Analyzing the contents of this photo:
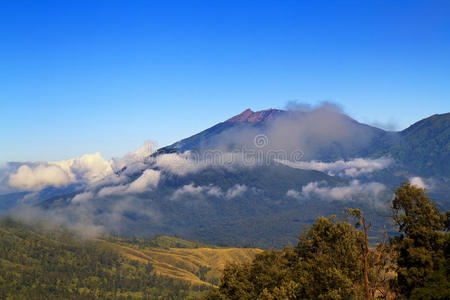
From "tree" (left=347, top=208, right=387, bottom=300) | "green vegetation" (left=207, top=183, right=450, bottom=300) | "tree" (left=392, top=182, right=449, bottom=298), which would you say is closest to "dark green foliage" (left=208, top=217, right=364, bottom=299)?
"green vegetation" (left=207, top=183, right=450, bottom=300)

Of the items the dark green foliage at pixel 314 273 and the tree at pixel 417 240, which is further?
the tree at pixel 417 240

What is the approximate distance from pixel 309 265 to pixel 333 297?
13738 millimetres

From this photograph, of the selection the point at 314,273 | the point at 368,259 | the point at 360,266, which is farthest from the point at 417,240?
the point at 314,273

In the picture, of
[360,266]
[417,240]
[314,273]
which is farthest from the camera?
[417,240]

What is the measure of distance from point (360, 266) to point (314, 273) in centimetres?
849

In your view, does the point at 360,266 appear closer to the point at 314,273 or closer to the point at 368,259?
the point at 368,259

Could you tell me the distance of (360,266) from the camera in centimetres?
6512

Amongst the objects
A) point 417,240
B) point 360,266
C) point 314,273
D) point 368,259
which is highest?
point 417,240

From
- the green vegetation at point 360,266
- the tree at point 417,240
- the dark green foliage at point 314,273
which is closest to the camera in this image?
the dark green foliage at point 314,273

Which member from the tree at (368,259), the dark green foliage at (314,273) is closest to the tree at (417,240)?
the tree at (368,259)

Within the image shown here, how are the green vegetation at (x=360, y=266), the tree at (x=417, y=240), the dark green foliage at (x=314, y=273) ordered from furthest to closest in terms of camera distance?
the tree at (x=417, y=240), the green vegetation at (x=360, y=266), the dark green foliage at (x=314, y=273)

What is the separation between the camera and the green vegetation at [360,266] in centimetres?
6456

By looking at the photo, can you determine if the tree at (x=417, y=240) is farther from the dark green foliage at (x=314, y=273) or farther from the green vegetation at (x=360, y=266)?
the dark green foliage at (x=314, y=273)

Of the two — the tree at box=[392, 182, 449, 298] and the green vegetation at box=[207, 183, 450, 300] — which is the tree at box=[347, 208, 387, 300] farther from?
the tree at box=[392, 182, 449, 298]
